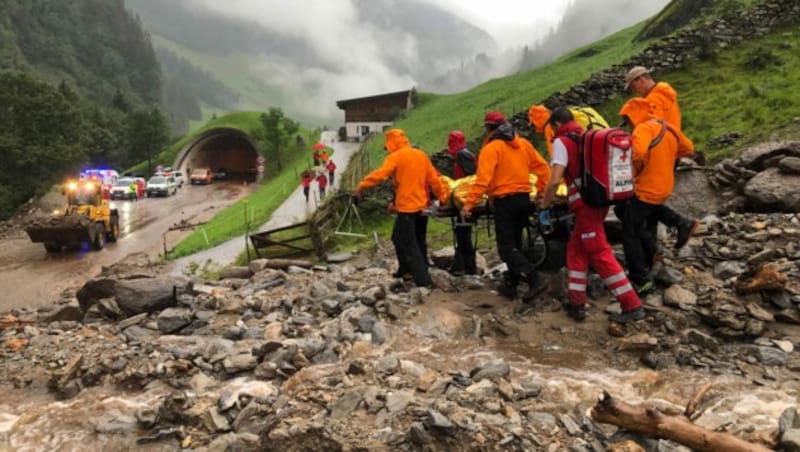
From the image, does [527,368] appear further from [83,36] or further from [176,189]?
[83,36]

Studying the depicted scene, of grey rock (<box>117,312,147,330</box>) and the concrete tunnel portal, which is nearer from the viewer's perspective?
grey rock (<box>117,312,147,330</box>)

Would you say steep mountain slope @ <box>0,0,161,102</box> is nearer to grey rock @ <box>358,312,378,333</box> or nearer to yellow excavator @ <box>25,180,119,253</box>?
yellow excavator @ <box>25,180,119,253</box>

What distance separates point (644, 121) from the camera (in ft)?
20.4

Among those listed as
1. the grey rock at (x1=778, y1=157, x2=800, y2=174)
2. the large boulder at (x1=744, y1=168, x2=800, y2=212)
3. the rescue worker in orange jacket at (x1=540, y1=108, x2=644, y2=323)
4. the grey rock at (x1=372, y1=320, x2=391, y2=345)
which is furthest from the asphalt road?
the grey rock at (x1=778, y1=157, x2=800, y2=174)

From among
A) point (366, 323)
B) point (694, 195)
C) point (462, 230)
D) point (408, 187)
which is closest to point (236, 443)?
point (366, 323)

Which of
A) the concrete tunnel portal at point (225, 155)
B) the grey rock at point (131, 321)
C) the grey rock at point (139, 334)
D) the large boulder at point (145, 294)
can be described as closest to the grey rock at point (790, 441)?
the grey rock at point (139, 334)

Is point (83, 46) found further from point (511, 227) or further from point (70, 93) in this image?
point (511, 227)

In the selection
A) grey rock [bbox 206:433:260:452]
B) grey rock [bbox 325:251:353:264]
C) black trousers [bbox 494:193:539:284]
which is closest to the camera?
grey rock [bbox 206:433:260:452]

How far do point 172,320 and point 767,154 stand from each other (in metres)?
9.61

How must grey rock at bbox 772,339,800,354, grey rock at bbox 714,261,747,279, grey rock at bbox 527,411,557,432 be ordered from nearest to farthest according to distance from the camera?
grey rock at bbox 527,411,557,432
grey rock at bbox 772,339,800,354
grey rock at bbox 714,261,747,279

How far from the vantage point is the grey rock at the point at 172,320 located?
24.6 ft

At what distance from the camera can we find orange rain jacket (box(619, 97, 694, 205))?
5.96 m

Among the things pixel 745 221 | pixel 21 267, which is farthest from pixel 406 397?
pixel 21 267

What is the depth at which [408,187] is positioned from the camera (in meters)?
7.56
